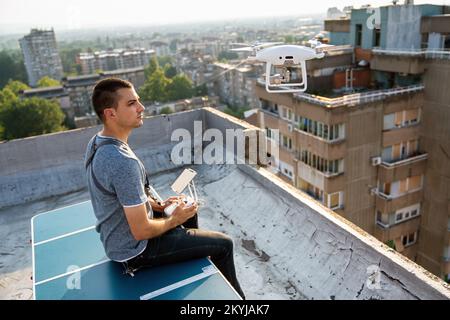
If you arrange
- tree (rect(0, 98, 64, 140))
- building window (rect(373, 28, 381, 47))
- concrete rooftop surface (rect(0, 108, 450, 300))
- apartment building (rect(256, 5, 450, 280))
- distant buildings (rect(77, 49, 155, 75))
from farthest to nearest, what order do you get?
distant buildings (rect(77, 49, 155, 75)) → tree (rect(0, 98, 64, 140)) → building window (rect(373, 28, 381, 47)) → apartment building (rect(256, 5, 450, 280)) → concrete rooftop surface (rect(0, 108, 450, 300))

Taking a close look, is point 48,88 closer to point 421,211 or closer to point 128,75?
point 128,75

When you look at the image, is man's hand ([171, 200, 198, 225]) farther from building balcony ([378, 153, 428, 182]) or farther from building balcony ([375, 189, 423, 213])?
building balcony ([375, 189, 423, 213])

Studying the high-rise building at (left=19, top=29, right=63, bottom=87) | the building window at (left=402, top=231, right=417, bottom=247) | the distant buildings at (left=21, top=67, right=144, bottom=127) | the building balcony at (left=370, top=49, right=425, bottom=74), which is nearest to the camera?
the building balcony at (left=370, top=49, right=425, bottom=74)

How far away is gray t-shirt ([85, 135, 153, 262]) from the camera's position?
2355 millimetres

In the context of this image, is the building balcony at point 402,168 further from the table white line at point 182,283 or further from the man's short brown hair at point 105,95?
the man's short brown hair at point 105,95

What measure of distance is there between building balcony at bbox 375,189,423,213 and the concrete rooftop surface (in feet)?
34.2

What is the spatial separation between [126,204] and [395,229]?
15.7 metres

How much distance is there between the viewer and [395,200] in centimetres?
1545

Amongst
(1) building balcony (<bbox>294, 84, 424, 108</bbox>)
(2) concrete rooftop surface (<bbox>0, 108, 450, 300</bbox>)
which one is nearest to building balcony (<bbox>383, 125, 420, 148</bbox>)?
(1) building balcony (<bbox>294, 84, 424, 108</bbox>)

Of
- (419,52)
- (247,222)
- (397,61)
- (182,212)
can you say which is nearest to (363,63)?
(397,61)

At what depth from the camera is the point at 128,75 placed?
6438cm

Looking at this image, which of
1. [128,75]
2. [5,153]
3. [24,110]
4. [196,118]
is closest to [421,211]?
[196,118]

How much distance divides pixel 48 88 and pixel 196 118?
47.6 metres

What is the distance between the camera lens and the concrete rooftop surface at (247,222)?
331 centimetres
